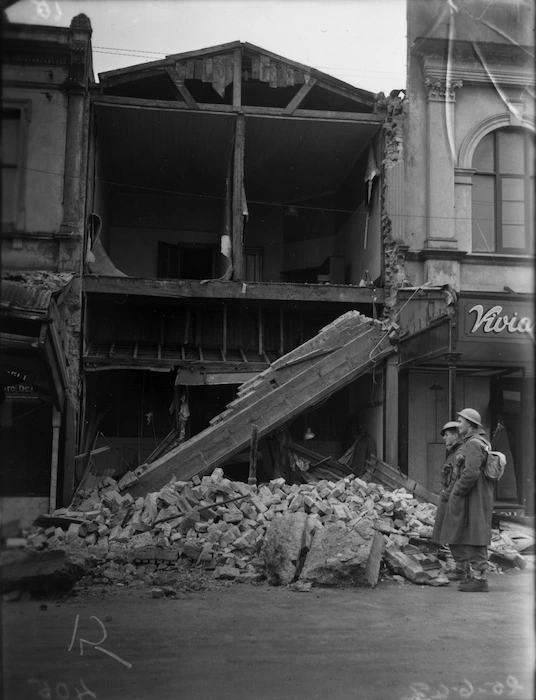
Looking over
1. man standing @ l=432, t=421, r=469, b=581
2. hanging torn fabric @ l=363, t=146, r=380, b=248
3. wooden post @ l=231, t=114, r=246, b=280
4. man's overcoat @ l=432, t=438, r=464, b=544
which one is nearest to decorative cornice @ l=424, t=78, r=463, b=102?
hanging torn fabric @ l=363, t=146, r=380, b=248

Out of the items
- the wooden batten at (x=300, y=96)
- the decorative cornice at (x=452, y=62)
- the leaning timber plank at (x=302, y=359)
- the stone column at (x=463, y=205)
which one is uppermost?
the decorative cornice at (x=452, y=62)

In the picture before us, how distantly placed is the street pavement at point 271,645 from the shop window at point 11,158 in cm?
240

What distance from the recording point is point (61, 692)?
4594 mm

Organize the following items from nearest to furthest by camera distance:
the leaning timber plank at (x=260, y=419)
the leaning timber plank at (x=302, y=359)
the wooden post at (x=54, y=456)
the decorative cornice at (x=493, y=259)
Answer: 1. the leaning timber plank at (x=260, y=419)
2. the wooden post at (x=54, y=456)
3. the leaning timber plank at (x=302, y=359)
4. the decorative cornice at (x=493, y=259)

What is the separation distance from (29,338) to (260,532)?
4.11m

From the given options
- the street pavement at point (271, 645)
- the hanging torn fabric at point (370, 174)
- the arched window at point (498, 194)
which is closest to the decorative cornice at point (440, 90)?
the arched window at point (498, 194)

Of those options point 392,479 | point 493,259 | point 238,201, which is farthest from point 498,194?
point 392,479

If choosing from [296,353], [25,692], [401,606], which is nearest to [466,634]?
[401,606]

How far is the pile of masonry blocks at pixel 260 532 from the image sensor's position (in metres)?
9.04

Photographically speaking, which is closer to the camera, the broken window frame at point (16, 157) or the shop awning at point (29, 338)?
the broken window frame at point (16, 157)

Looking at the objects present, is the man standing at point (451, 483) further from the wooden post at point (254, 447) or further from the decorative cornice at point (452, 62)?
the decorative cornice at point (452, 62)

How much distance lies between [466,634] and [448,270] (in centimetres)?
945

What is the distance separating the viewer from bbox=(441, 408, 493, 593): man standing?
841cm

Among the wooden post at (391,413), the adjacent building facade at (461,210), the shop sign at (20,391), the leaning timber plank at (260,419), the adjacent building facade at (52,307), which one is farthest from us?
the adjacent building facade at (461,210)
